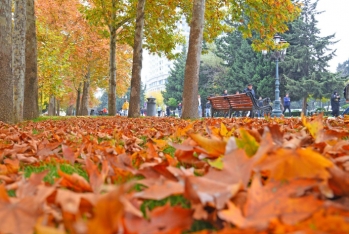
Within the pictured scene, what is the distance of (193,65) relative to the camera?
9172mm

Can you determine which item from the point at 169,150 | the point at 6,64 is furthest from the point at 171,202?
the point at 6,64

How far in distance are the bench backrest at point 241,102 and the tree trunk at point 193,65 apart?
4160 mm

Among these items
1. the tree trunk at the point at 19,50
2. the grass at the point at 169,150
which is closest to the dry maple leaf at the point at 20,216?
the grass at the point at 169,150

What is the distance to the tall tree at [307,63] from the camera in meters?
35.8

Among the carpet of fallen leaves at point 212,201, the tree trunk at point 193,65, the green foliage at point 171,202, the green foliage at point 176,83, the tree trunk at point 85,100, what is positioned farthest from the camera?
the green foliage at point 176,83

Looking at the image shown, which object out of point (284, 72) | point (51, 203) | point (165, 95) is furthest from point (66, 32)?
point (165, 95)

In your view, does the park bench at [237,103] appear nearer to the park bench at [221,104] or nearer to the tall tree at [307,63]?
the park bench at [221,104]

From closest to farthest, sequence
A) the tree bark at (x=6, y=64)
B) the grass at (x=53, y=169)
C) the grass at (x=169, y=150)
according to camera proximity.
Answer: the grass at (x=53, y=169)
the grass at (x=169, y=150)
the tree bark at (x=6, y=64)

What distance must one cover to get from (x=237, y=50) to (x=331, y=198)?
4365 cm

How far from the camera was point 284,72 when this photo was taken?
38.0m

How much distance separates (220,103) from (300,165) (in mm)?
14202

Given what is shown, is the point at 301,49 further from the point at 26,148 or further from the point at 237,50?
the point at 26,148

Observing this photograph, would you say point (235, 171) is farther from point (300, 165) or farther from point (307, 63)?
point (307, 63)

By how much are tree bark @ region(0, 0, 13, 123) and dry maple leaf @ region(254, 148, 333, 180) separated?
20.9 ft
